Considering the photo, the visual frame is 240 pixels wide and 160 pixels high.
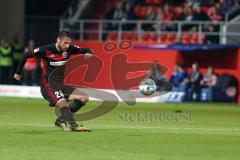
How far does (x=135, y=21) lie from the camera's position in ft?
123

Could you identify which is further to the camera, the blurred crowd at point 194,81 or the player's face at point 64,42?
the blurred crowd at point 194,81

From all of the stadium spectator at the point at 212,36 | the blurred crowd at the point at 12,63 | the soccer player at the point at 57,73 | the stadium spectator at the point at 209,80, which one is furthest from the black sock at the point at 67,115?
the blurred crowd at the point at 12,63

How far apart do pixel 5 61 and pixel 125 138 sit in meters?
22.1

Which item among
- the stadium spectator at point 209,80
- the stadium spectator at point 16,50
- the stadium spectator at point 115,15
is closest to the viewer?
the stadium spectator at point 209,80

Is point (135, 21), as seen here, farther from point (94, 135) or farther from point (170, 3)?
point (94, 135)

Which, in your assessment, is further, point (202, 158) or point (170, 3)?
point (170, 3)

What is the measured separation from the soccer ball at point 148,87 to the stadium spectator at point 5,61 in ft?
24.5

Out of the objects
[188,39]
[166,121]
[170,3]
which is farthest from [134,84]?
[166,121]

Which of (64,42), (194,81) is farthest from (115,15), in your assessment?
(64,42)

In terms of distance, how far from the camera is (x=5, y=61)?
37.1 m

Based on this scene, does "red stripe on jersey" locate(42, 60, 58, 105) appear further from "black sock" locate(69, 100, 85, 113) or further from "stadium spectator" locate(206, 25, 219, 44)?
"stadium spectator" locate(206, 25, 219, 44)

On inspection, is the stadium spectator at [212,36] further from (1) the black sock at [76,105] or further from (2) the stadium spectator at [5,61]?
(1) the black sock at [76,105]

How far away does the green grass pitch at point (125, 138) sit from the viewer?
12.9 metres

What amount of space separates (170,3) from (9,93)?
354 inches
